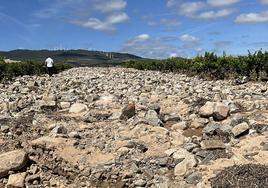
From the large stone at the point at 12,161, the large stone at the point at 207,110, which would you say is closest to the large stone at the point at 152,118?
the large stone at the point at 207,110

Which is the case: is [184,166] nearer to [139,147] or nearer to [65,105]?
[139,147]

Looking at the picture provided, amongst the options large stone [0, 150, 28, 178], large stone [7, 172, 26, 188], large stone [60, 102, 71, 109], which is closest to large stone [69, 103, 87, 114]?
large stone [60, 102, 71, 109]

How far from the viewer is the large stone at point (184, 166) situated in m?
9.11

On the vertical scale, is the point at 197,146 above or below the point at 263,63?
below

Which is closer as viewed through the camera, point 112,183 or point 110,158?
point 112,183

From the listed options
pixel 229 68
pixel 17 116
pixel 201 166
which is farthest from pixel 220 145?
pixel 229 68

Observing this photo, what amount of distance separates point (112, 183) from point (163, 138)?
2.31 metres

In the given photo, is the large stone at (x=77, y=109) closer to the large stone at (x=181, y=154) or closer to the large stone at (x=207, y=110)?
the large stone at (x=207, y=110)

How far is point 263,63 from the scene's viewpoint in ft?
93.4

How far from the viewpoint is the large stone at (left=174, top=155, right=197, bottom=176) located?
911 centimetres

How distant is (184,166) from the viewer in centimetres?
919

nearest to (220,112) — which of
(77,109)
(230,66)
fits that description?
(77,109)

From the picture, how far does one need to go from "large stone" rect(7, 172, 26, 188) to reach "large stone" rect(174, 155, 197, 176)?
313 cm

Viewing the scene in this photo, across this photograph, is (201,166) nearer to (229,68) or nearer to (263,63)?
(263,63)
